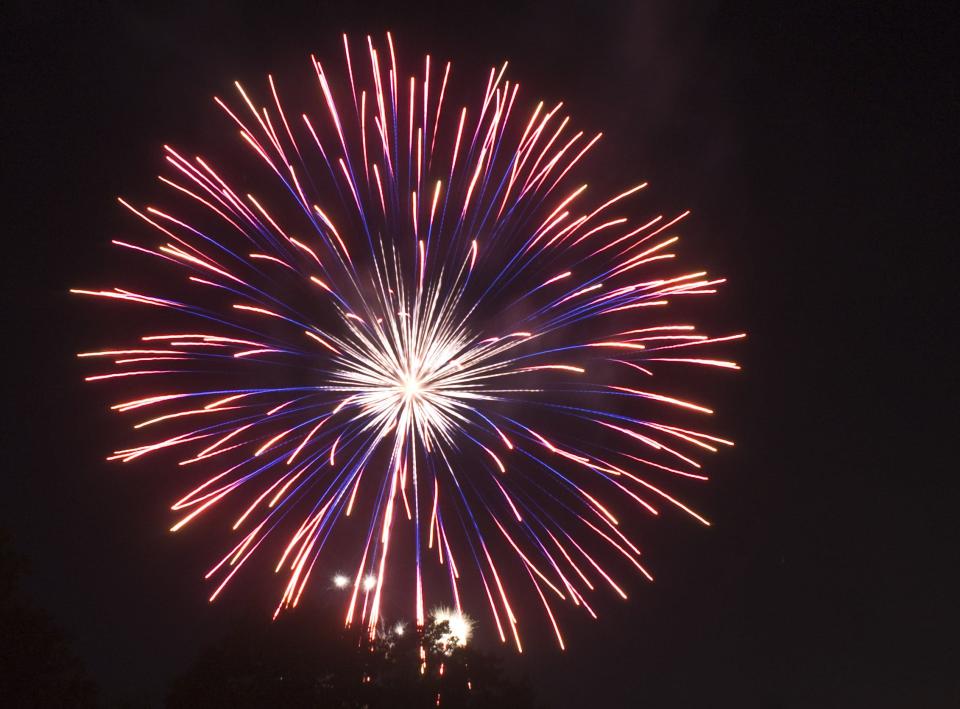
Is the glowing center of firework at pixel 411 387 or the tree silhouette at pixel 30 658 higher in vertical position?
the glowing center of firework at pixel 411 387

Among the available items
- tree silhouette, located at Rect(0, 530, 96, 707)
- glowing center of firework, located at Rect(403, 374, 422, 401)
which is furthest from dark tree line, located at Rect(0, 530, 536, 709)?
glowing center of firework, located at Rect(403, 374, 422, 401)

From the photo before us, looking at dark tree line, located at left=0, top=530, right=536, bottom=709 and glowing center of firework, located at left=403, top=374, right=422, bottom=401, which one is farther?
glowing center of firework, located at left=403, top=374, right=422, bottom=401

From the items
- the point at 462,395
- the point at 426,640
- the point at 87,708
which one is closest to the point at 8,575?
the point at 87,708

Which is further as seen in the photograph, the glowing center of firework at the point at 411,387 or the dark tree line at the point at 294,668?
the glowing center of firework at the point at 411,387

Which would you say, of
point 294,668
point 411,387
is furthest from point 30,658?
point 411,387

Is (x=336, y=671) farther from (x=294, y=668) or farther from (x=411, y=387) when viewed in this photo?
(x=411, y=387)

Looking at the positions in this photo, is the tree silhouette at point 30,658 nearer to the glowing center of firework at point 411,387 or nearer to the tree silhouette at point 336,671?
the tree silhouette at point 336,671

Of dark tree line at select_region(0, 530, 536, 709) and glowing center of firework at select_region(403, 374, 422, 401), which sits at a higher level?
glowing center of firework at select_region(403, 374, 422, 401)

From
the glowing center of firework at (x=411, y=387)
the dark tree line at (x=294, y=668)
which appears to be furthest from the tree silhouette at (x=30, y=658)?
the glowing center of firework at (x=411, y=387)

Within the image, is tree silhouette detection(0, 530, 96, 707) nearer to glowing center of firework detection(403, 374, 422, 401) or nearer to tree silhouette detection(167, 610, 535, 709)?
tree silhouette detection(167, 610, 535, 709)
